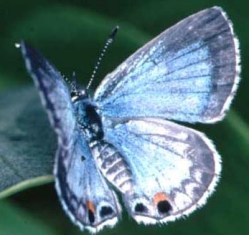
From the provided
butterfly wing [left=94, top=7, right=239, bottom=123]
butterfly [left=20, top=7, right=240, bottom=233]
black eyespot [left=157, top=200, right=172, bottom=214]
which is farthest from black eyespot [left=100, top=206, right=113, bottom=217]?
butterfly wing [left=94, top=7, right=239, bottom=123]

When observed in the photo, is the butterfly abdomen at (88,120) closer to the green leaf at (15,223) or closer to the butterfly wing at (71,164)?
the butterfly wing at (71,164)

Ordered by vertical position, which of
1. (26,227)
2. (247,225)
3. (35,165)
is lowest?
(247,225)

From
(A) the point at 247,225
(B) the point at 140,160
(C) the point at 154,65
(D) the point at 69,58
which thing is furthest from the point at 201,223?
(D) the point at 69,58

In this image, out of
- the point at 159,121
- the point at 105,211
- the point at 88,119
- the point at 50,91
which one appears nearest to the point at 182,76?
the point at 159,121

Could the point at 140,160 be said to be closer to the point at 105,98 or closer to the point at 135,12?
the point at 105,98

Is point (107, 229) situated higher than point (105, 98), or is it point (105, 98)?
point (105, 98)

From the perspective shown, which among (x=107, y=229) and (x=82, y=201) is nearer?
(x=82, y=201)

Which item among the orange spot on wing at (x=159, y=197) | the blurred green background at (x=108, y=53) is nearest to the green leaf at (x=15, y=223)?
the blurred green background at (x=108, y=53)

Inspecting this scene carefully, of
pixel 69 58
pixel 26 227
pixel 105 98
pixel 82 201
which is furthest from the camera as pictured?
pixel 69 58

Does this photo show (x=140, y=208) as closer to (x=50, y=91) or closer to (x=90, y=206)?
(x=90, y=206)
